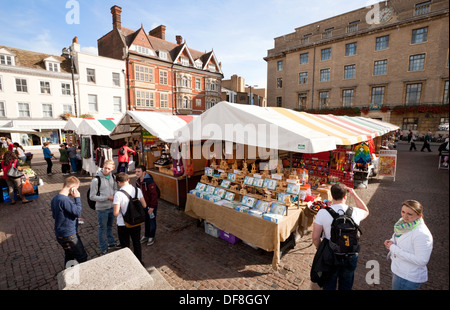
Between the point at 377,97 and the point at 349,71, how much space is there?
218 inches

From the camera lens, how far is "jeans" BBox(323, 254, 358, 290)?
2.94 metres

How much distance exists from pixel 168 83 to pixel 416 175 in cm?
3033

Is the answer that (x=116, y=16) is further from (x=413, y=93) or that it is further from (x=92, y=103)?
(x=413, y=93)

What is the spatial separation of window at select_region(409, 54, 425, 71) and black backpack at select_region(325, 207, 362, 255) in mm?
34693

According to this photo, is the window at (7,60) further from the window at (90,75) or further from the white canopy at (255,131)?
the white canopy at (255,131)

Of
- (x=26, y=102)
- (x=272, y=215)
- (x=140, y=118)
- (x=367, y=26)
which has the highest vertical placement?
(x=367, y=26)

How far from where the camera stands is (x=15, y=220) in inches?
252

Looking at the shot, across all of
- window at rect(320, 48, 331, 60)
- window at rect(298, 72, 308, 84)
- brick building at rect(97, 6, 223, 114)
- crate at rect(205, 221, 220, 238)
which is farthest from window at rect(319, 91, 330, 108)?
crate at rect(205, 221, 220, 238)

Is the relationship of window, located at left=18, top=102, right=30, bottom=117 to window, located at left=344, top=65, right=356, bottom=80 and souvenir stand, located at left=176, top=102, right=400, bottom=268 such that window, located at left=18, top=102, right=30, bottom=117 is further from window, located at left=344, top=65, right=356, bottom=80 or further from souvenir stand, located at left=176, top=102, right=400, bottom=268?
window, located at left=344, top=65, right=356, bottom=80

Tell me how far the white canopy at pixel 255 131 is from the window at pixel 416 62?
3225cm

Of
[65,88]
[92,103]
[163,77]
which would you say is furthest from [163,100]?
[65,88]

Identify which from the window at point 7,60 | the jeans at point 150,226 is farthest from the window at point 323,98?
the window at point 7,60
